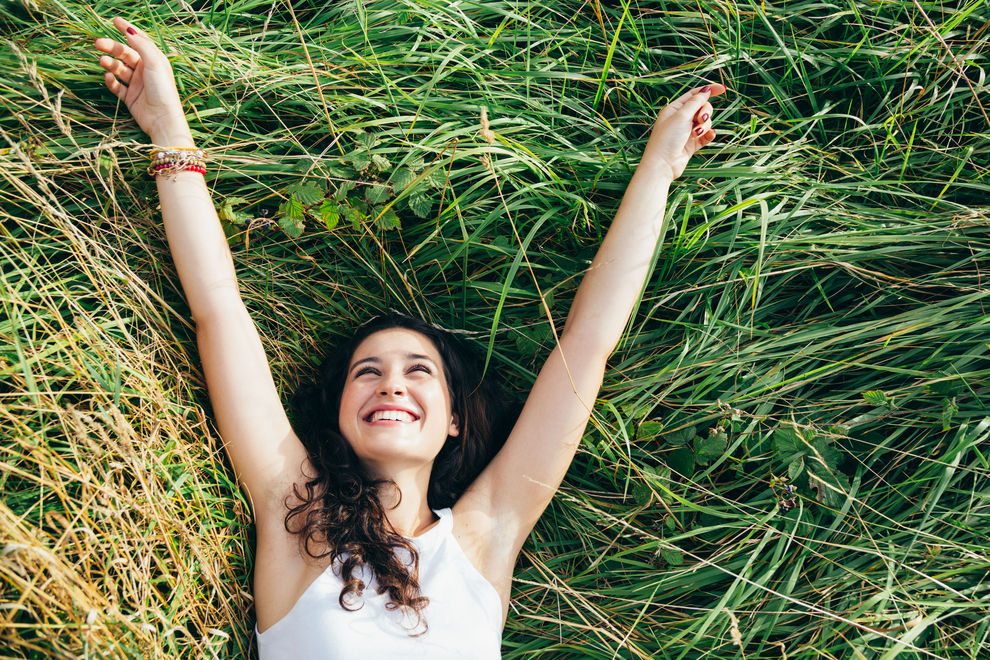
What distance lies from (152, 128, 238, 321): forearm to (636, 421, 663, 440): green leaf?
176 cm

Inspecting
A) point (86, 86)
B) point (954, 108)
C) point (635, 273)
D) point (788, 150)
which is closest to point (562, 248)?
point (635, 273)

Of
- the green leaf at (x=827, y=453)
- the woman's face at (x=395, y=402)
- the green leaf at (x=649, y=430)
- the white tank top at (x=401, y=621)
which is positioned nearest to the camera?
the white tank top at (x=401, y=621)

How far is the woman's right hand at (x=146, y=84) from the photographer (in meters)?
2.70

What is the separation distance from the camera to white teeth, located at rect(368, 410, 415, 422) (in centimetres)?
257

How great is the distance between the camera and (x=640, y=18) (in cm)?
321

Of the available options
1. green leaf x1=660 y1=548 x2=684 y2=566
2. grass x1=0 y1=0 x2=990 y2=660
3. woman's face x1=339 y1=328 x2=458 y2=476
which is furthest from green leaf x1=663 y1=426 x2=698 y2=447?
woman's face x1=339 y1=328 x2=458 y2=476

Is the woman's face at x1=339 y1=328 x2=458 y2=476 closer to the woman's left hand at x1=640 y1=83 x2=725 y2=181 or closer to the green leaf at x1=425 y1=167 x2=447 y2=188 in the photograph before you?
the green leaf at x1=425 y1=167 x2=447 y2=188

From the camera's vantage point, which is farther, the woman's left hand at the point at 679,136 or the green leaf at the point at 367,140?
the green leaf at the point at 367,140

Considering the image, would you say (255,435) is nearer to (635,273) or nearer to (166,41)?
(635,273)

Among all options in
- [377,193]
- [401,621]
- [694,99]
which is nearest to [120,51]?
[377,193]

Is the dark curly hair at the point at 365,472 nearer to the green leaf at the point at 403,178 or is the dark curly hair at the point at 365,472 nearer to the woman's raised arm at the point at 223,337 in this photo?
the woman's raised arm at the point at 223,337

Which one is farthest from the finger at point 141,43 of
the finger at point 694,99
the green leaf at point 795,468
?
the green leaf at point 795,468

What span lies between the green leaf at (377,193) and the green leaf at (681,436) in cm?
160

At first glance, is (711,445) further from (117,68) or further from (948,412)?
(117,68)
